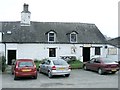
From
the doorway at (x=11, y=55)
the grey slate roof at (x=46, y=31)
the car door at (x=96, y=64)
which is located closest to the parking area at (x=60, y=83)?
the car door at (x=96, y=64)

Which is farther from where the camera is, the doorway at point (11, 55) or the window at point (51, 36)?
the window at point (51, 36)

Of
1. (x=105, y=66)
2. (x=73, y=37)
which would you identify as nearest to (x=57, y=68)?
(x=105, y=66)

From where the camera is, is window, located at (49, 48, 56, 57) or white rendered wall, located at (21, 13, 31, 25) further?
white rendered wall, located at (21, 13, 31, 25)

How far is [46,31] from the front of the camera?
36.4 meters

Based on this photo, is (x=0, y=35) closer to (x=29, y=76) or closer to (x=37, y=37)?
(x=37, y=37)

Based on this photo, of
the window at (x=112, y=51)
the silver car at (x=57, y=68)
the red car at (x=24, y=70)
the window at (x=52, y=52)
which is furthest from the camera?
the window at (x=112, y=51)

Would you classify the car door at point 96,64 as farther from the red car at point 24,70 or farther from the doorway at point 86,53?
the doorway at point 86,53

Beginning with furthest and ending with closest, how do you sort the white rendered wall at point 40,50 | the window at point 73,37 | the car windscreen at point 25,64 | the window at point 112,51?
the window at point 112,51 → the window at point 73,37 → the white rendered wall at point 40,50 → the car windscreen at point 25,64

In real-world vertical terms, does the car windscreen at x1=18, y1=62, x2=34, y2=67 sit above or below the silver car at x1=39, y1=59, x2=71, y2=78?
above

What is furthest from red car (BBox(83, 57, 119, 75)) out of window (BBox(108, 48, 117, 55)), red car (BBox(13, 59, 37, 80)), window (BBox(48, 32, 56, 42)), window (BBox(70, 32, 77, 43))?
window (BBox(108, 48, 117, 55))

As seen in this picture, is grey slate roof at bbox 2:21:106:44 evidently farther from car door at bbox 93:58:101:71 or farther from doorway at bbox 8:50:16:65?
car door at bbox 93:58:101:71

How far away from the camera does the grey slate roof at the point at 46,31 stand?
34656 millimetres

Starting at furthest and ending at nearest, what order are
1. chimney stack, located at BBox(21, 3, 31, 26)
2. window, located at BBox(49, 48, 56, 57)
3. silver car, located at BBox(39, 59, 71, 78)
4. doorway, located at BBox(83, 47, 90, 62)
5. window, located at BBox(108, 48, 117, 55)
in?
1. chimney stack, located at BBox(21, 3, 31, 26)
2. window, located at BBox(108, 48, 117, 55)
3. doorway, located at BBox(83, 47, 90, 62)
4. window, located at BBox(49, 48, 56, 57)
5. silver car, located at BBox(39, 59, 71, 78)

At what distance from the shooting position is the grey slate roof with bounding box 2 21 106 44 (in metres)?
34.7
